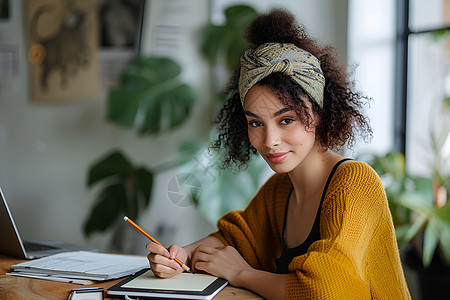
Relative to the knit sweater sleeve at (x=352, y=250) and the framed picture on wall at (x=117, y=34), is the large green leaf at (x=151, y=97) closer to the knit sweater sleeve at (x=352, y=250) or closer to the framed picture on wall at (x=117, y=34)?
the framed picture on wall at (x=117, y=34)

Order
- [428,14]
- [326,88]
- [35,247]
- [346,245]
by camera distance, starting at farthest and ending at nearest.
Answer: [428,14] < [35,247] < [326,88] < [346,245]

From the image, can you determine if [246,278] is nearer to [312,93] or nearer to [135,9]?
[312,93]

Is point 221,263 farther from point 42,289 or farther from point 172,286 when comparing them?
point 42,289

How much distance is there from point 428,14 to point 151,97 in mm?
1376

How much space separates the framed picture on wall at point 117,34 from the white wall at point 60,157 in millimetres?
195

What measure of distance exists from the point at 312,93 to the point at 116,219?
1.80 metres

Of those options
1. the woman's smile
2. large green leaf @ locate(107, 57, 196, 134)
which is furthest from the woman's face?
large green leaf @ locate(107, 57, 196, 134)

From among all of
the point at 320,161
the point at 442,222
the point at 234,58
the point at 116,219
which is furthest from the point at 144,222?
the point at 320,161

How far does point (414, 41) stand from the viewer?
8.43 ft

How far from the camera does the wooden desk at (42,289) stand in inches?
42.8

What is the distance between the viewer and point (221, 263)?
3.93 ft

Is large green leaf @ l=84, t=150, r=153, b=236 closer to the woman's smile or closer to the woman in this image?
the woman

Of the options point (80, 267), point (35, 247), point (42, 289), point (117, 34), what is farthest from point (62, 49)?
point (42, 289)

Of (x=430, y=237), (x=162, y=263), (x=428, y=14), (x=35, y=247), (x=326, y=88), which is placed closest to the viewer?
(x=162, y=263)
